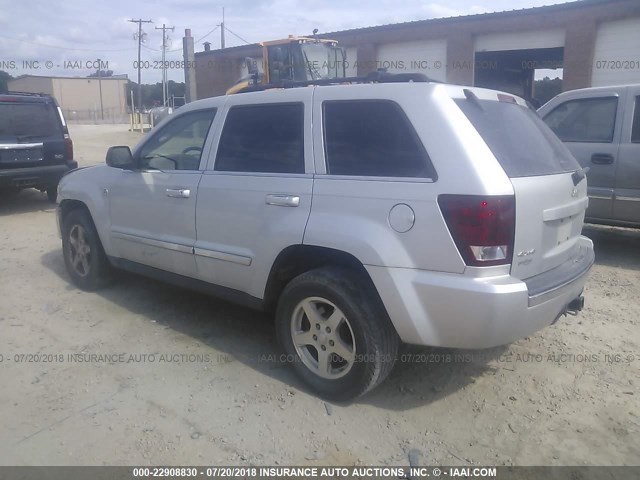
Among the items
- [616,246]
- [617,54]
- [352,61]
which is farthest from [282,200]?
[352,61]

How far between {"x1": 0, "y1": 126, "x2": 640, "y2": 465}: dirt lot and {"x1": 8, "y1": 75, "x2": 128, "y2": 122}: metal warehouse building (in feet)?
227

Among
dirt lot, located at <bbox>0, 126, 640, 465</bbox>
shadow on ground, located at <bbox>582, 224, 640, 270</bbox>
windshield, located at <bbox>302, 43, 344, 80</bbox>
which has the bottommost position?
dirt lot, located at <bbox>0, 126, 640, 465</bbox>

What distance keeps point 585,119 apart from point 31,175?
327 inches

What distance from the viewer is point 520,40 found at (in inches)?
816

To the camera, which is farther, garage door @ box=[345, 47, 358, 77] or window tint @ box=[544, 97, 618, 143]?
garage door @ box=[345, 47, 358, 77]

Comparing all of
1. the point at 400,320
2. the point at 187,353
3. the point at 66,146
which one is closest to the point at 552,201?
the point at 400,320

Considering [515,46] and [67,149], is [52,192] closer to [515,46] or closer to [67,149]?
[67,149]

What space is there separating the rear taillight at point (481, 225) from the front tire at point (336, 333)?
65 cm

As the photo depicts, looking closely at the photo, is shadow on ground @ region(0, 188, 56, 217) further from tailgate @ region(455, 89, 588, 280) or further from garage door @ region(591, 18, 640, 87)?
garage door @ region(591, 18, 640, 87)

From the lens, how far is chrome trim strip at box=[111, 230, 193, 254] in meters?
4.36

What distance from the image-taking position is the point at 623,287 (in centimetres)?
563

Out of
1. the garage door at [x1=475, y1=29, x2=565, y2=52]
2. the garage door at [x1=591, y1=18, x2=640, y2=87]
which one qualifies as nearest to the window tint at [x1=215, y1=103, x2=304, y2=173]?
the garage door at [x1=591, y1=18, x2=640, y2=87]

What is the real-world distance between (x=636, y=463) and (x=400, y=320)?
1.39 meters

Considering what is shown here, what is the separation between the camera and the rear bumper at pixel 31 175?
9.07 meters
